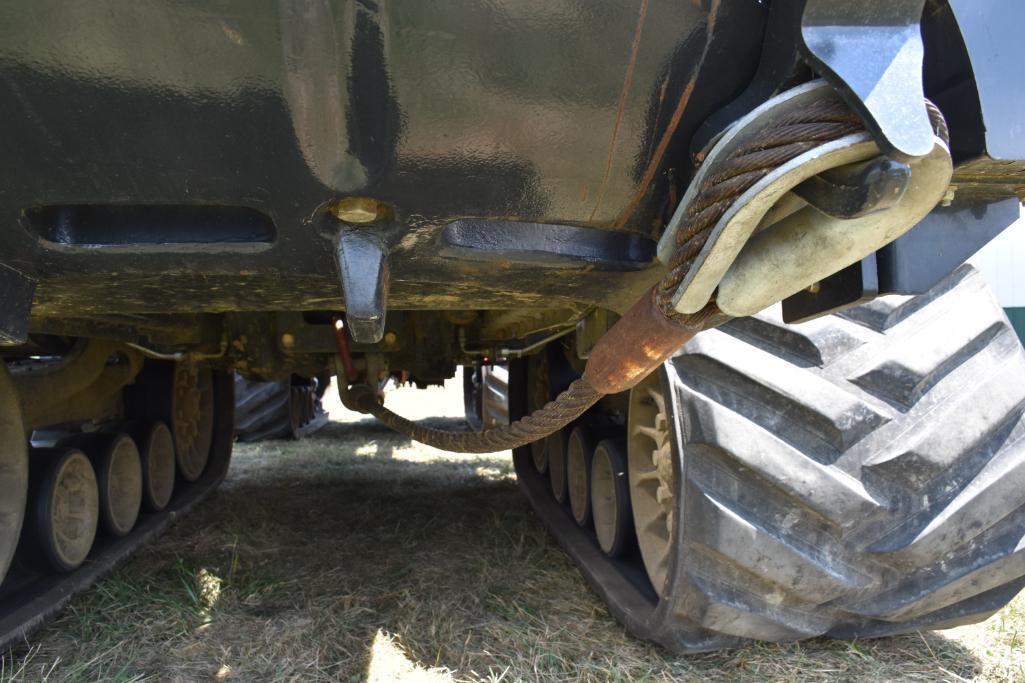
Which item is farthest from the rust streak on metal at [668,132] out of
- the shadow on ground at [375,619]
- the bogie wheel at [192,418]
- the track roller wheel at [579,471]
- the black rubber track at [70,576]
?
the bogie wheel at [192,418]

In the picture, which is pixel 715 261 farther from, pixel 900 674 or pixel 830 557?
pixel 900 674

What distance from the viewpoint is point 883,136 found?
60 centimetres

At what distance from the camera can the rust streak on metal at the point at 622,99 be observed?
738 millimetres

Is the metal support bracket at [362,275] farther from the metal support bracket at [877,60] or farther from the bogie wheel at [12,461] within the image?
the bogie wheel at [12,461]

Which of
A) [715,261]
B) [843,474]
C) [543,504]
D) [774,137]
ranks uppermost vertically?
[774,137]

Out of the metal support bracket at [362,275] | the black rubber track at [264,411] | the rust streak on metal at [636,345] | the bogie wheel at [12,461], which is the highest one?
the metal support bracket at [362,275]

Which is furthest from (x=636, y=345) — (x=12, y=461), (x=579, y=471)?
(x=579, y=471)

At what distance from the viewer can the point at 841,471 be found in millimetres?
1259

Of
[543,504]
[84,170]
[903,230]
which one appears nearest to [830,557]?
[903,230]

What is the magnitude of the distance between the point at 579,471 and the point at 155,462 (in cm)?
168

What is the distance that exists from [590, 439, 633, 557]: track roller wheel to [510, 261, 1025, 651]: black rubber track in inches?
21.1

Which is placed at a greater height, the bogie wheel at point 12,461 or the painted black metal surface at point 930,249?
the painted black metal surface at point 930,249

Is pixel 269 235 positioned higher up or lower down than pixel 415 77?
lower down

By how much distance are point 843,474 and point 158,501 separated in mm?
2448
